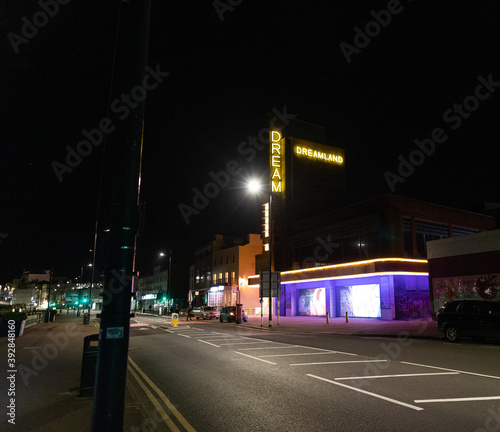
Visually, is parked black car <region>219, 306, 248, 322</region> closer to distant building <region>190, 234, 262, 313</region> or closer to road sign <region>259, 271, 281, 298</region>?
road sign <region>259, 271, 281, 298</region>

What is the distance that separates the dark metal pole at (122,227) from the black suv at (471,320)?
17.0 m

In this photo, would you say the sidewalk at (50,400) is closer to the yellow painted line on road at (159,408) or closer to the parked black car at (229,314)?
the yellow painted line on road at (159,408)

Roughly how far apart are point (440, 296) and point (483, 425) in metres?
24.9

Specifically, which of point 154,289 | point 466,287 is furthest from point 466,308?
point 154,289

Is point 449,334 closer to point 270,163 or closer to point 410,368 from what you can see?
point 410,368

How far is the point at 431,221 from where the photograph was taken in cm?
3503

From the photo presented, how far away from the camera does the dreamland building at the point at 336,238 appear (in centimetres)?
3222

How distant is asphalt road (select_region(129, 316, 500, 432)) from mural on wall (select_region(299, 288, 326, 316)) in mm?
26307

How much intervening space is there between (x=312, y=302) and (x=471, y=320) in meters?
24.7

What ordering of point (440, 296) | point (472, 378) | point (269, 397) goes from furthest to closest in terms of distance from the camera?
point (440, 296), point (472, 378), point (269, 397)

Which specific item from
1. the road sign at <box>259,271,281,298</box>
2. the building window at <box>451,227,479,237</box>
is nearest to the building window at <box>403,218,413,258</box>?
the building window at <box>451,227,479,237</box>

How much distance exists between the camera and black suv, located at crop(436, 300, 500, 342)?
16.5m

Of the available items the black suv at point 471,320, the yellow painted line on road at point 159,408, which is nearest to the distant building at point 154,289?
the black suv at point 471,320

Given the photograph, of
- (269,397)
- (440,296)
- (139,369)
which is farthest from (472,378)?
(440,296)
